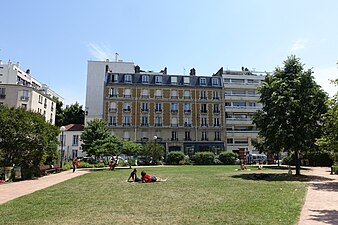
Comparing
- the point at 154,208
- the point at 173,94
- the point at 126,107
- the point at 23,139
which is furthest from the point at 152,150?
the point at 154,208

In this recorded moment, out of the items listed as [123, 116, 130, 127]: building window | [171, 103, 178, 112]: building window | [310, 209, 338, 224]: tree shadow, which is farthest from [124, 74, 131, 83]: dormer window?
[310, 209, 338, 224]: tree shadow

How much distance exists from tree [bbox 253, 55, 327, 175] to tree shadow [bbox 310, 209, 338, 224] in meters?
12.8

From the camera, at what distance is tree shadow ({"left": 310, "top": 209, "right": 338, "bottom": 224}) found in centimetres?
749

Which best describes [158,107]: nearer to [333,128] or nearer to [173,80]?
[173,80]

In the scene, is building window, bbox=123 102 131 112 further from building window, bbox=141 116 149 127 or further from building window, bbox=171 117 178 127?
building window, bbox=171 117 178 127

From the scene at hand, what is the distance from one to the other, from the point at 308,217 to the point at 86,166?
30073mm

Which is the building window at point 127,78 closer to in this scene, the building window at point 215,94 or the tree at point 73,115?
the building window at point 215,94

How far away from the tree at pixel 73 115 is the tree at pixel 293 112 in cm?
5269

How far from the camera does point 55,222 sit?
7.29 metres

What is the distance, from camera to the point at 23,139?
63.5 ft

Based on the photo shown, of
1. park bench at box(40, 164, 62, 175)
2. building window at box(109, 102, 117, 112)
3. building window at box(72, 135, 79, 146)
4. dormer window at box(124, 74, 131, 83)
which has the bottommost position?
park bench at box(40, 164, 62, 175)

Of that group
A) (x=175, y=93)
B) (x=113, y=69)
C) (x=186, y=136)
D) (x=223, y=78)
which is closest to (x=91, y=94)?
(x=113, y=69)

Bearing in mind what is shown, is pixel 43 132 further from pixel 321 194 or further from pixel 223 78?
pixel 223 78

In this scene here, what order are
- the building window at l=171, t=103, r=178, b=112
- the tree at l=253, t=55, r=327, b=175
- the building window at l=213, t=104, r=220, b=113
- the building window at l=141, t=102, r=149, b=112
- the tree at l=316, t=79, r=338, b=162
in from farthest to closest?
the building window at l=213, t=104, r=220, b=113
the building window at l=171, t=103, r=178, b=112
the building window at l=141, t=102, r=149, b=112
the tree at l=253, t=55, r=327, b=175
the tree at l=316, t=79, r=338, b=162
